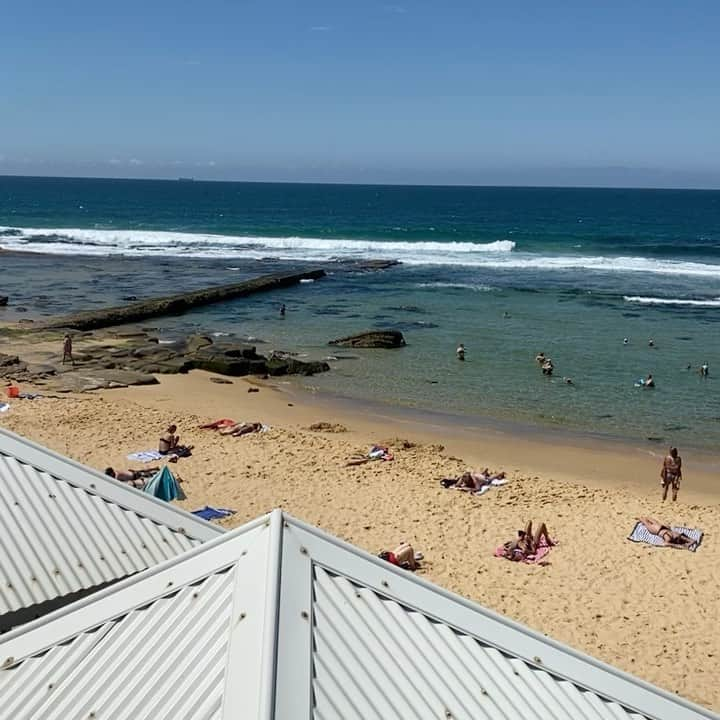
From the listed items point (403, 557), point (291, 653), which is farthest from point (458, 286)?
point (291, 653)

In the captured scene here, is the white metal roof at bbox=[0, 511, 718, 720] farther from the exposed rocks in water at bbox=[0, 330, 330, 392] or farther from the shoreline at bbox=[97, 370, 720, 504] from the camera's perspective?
the exposed rocks in water at bbox=[0, 330, 330, 392]

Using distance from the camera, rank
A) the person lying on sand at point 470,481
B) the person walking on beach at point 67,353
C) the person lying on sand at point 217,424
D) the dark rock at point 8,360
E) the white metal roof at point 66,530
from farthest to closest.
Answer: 1. the person walking on beach at point 67,353
2. the dark rock at point 8,360
3. the person lying on sand at point 217,424
4. the person lying on sand at point 470,481
5. the white metal roof at point 66,530

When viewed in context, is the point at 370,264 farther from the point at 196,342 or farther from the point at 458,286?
the point at 196,342

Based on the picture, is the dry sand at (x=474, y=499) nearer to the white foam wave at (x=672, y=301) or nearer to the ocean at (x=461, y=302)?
the ocean at (x=461, y=302)

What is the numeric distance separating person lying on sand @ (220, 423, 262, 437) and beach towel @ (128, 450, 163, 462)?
2.08 metres

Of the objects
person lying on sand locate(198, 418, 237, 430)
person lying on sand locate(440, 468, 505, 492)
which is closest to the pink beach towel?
person lying on sand locate(440, 468, 505, 492)

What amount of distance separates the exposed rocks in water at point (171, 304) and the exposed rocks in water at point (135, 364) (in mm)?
2580

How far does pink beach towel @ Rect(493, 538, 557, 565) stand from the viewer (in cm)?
1338

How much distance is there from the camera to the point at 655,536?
1441 cm

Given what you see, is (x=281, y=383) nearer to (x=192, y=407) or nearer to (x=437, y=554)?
(x=192, y=407)

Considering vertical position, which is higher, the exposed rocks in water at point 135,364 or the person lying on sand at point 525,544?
the person lying on sand at point 525,544

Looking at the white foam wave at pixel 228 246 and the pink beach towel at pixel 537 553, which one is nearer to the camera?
the pink beach towel at pixel 537 553

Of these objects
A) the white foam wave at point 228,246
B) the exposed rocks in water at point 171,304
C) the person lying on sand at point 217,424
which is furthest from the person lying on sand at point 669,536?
the white foam wave at point 228,246

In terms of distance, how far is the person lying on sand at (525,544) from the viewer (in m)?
13.5
